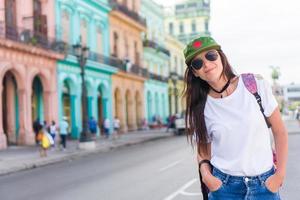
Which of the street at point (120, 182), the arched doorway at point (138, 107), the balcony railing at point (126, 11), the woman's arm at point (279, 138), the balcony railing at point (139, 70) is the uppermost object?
the balcony railing at point (126, 11)

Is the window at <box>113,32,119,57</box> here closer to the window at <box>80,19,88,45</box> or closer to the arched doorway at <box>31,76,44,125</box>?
the window at <box>80,19,88,45</box>

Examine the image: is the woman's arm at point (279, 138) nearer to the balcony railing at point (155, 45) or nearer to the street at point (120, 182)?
the street at point (120, 182)

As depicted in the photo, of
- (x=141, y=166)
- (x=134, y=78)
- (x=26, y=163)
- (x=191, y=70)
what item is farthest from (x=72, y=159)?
(x=134, y=78)

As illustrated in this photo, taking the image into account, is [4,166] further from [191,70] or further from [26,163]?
[191,70]

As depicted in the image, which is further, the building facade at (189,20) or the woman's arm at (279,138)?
the building facade at (189,20)

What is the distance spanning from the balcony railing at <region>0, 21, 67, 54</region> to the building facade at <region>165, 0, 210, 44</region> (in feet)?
154

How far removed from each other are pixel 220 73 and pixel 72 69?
28.9 metres

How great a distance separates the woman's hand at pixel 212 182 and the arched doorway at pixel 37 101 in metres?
26.1

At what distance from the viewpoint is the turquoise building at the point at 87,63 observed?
30797 mm

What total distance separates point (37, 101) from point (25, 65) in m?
3.73

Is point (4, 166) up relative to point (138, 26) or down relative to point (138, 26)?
down

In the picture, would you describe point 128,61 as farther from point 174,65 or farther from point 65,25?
point 174,65

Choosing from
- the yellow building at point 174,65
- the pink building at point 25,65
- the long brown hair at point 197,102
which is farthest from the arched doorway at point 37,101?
the yellow building at point 174,65

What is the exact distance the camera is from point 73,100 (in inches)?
1266
